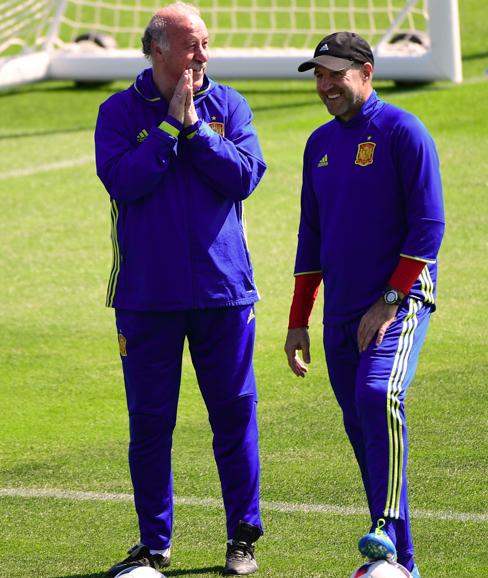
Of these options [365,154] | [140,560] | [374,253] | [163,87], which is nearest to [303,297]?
[374,253]

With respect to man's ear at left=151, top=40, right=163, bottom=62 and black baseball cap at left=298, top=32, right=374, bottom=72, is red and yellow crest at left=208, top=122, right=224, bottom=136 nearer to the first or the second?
man's ear at left=151, top=40, right=163, bottom=62

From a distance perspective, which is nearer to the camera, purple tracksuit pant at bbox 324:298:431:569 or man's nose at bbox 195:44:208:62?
purple tracksuit pant at bbox 324:298:431:569

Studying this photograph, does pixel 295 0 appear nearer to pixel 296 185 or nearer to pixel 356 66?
pixel 296 185

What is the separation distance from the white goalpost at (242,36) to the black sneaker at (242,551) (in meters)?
11.5

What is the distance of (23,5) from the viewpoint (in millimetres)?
20156

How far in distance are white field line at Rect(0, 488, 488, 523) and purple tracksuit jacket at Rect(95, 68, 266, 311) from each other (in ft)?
4.02

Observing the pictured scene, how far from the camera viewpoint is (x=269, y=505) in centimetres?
660

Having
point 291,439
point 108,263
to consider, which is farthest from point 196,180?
point 108,263

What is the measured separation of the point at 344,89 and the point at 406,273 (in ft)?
2.45

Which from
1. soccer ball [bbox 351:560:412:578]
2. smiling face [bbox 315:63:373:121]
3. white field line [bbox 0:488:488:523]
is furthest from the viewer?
white field line [bbox 0:488:488:523]

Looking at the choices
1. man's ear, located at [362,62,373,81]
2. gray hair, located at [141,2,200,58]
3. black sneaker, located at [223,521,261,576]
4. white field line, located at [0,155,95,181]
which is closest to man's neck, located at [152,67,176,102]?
gray hair, located at [141,2,200,58]

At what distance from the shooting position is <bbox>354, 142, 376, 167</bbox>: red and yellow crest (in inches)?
209

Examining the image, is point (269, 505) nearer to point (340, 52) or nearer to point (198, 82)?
point (198, 82)

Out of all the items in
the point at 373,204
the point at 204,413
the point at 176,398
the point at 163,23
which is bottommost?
the point at 204,413
